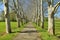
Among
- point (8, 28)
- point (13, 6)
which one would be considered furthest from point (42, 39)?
point (13, 6)

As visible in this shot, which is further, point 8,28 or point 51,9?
point 8,28

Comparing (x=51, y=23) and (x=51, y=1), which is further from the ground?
(x=51, y=1)

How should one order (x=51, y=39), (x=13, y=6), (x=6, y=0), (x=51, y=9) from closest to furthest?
1. (x=51, y=39)
2. (x=51, y=9)
3. (x=6, y=0)
4. (x=13, y=6)

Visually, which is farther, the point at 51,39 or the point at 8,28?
the point at 8,28

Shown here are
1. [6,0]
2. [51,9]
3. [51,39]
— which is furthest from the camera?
[6,0]

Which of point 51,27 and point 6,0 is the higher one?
point 6,0

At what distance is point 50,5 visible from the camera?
2086 cm

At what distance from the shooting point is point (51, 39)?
16.6 metres

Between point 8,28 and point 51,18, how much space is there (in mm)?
6045

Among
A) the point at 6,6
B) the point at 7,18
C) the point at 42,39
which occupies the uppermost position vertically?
the point at 6,6

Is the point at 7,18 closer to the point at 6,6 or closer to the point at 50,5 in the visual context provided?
the point at 6,6

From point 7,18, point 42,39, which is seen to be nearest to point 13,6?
point 7,18

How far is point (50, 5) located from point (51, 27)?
93.0 inches

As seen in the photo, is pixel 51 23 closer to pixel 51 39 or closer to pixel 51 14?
pixel 51 14
